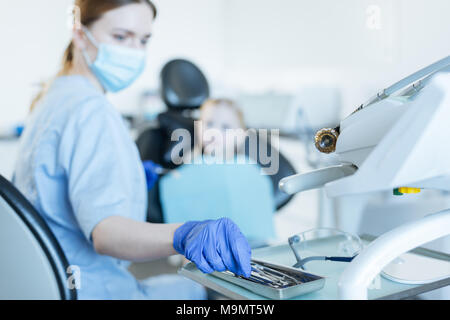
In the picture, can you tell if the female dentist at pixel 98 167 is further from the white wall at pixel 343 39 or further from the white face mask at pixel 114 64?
the white wall at pixel 343 39

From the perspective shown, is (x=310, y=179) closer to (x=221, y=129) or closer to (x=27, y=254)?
(x=27, y=254)

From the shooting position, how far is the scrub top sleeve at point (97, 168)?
0.74 metres

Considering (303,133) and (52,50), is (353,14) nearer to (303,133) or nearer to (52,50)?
(303,133)

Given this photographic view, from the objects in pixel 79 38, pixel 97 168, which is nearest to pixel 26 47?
pixel 79 38

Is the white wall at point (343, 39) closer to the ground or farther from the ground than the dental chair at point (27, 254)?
farther from the ground

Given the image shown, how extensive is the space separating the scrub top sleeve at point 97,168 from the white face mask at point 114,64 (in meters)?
0.13

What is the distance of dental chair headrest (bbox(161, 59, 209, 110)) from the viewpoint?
163 centimetres

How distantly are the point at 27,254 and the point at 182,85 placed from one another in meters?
1.10

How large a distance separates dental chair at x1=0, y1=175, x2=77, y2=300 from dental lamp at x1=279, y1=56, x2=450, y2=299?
1.07 ft

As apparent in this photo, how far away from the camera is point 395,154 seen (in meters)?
0.35

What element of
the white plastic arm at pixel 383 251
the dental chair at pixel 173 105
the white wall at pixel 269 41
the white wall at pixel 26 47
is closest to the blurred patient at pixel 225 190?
the dental chair at pixel 173 105

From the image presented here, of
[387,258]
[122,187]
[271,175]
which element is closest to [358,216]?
[271,175]

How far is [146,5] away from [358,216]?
0.81 metres

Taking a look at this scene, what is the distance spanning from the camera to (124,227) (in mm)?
706
